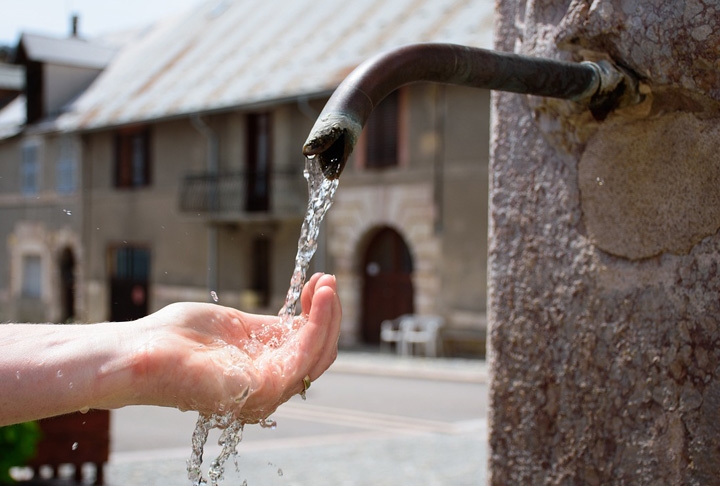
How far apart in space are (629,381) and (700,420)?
5.8 inches

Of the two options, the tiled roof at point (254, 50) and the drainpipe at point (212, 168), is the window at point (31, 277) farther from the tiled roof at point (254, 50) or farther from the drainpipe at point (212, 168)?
the drainpipe at point (212, 168)

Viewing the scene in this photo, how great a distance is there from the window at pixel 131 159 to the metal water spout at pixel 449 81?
70.8ft

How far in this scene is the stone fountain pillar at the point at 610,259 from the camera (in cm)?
156

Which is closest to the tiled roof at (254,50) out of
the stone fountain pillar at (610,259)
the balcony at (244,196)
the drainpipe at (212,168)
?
the drainpipe at (212,168)

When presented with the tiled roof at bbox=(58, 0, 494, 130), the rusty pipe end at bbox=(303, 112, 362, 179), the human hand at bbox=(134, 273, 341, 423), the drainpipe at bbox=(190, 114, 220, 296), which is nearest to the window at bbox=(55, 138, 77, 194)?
the tiled roof at bbox=(58, 0, 494, 130)

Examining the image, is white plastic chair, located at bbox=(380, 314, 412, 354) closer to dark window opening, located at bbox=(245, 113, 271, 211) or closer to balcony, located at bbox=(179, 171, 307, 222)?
balcony, located at bbox=(179, 171, 307, 222)

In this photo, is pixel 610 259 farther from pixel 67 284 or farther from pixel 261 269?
pixel 67 284

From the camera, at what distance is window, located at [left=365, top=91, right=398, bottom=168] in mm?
17078

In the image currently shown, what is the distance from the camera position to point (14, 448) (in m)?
5.03

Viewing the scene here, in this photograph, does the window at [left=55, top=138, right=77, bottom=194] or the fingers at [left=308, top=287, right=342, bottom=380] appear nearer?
the fingers at [left=308, top=287, right=342, bottom=380]

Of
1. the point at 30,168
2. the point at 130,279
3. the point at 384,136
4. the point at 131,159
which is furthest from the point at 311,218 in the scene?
the point at 30,168

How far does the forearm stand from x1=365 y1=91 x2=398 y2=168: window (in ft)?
51.6

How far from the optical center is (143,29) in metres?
27.8

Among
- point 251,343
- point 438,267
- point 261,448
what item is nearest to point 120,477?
point 261,448
